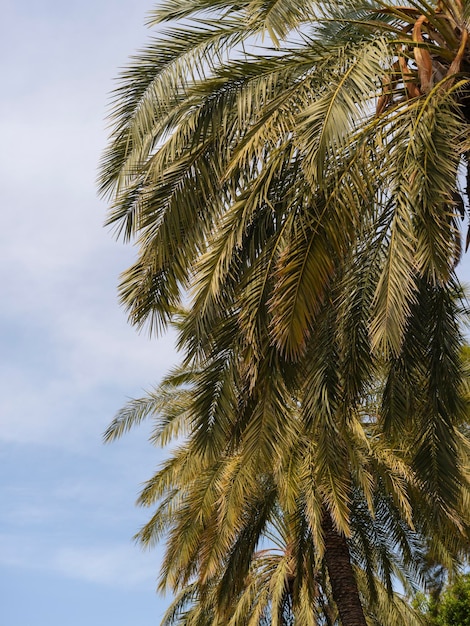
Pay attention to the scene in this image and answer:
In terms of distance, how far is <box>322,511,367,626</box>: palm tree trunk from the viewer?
16922 millimetres

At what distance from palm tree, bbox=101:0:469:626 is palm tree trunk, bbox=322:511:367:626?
24.5ft

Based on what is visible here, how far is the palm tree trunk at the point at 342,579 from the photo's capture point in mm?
16922

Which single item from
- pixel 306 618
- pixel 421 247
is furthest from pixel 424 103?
pixel 306 618

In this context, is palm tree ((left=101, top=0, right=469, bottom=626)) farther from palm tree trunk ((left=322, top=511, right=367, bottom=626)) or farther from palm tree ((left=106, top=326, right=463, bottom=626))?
palm tree trunk ((left=322, top=511, right=367, bottom=626))

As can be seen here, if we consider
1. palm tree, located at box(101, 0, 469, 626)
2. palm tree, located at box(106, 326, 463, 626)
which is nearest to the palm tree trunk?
palm tree, located at box(106, 326, 463, 626)

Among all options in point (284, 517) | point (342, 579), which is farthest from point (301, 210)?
point (284, 517)

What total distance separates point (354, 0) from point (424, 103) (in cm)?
244

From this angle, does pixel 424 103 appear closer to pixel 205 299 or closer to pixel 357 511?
pixel 205 299

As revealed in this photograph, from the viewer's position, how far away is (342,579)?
17031mm

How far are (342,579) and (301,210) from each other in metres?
9.97

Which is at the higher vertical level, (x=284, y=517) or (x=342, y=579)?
(x=284, y=517)

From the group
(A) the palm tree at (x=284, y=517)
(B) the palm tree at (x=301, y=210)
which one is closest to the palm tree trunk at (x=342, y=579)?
(A) the palm tree at (x=284, y=517)

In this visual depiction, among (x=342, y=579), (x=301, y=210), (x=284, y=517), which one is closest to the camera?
(x=301, y=210)

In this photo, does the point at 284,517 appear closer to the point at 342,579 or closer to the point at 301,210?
the point at 342,579
